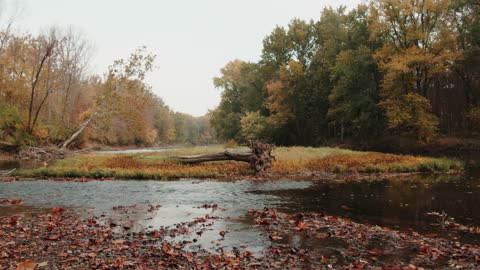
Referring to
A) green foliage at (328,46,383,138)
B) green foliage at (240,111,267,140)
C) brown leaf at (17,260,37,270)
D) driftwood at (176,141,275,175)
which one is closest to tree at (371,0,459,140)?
green foliage at (328,46,383,138)

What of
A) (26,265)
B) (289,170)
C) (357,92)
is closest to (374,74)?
(357,92)

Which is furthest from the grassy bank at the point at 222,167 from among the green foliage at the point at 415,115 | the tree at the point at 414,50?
the tree at the point at 414,50

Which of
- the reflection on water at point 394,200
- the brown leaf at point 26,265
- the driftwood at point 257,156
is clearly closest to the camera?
the brown leaf at point 26,265

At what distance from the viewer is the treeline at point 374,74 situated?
43406mm

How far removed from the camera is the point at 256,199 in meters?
15.7

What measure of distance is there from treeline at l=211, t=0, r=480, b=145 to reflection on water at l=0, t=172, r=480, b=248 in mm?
24951

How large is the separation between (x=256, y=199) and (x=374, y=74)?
44.0 metres

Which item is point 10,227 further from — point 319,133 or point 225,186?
point 319,133

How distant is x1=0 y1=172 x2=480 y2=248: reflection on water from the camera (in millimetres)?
11516

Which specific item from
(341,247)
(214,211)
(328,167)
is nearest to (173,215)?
(214,211)

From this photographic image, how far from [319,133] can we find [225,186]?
4585cm

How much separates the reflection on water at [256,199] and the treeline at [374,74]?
81.9ft

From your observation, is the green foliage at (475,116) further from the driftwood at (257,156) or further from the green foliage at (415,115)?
the driftwood at (257,156)

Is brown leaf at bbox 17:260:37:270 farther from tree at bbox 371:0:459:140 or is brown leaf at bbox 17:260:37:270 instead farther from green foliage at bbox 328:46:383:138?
green foliage at bbox 328:46:383:138
